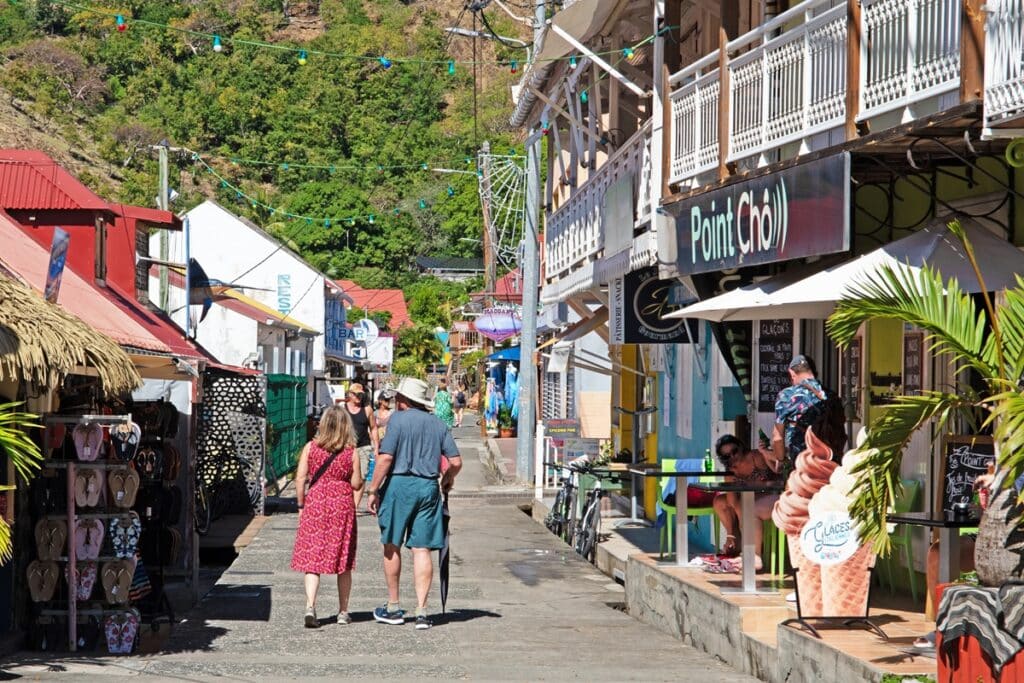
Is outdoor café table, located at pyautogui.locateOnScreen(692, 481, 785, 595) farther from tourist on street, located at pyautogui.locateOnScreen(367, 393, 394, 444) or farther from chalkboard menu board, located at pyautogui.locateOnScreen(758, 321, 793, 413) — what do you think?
tourist on street, located at pyautogui.locateOnScreen(367, 393, 394, 444)

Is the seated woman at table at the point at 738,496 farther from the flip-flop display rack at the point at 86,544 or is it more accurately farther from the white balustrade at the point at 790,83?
the flip-flop display rack at the point at 86,544

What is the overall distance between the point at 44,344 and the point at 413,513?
342 cm

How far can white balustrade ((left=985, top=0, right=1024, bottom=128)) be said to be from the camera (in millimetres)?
8055

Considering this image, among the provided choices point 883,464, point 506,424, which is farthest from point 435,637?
point 506,424

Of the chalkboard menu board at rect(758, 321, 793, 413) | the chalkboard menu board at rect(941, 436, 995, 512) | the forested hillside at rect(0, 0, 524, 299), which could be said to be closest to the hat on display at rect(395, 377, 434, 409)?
the chalkboard menu board at rect(758, 321, 793, 413)

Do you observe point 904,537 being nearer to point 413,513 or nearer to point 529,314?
point 413,513

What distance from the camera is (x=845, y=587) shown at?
29.6 ft

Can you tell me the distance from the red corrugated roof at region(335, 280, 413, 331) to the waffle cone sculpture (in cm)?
8147

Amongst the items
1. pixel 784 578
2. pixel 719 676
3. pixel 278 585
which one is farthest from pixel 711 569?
pixel 278 585

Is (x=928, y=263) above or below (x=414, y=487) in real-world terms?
above

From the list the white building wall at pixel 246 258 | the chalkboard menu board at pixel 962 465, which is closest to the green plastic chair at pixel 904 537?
the chalkboard menu board at pixel 962 465

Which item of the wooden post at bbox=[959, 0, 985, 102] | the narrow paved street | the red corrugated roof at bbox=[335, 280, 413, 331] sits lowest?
the narrow paved street

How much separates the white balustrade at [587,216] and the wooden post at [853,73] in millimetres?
5802

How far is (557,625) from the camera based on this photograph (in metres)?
12.1
